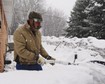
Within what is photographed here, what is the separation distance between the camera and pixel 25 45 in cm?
605

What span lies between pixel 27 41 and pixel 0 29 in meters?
5.97

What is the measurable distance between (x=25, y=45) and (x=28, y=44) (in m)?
0.09

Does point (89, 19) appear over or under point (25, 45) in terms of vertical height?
under

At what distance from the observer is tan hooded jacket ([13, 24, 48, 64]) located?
5941mm

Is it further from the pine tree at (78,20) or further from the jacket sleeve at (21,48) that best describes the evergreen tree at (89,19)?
the jacket sleeve at (21,48)

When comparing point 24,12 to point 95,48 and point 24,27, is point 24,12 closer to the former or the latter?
point 95,48

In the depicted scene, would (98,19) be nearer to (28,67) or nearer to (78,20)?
(78,20)

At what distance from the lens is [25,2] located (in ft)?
249

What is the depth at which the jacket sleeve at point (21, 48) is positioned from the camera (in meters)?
5.93

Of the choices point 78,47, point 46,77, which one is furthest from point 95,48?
point 46,77

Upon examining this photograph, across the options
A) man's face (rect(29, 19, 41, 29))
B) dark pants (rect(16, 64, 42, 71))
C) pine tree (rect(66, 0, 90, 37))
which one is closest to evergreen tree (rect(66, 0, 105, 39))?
pine tree (rect(66, 0, 90, 37))

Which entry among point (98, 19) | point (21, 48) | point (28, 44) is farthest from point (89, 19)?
point (21, 48)

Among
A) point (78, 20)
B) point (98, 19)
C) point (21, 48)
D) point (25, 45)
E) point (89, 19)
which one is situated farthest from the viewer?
point (78, 20)

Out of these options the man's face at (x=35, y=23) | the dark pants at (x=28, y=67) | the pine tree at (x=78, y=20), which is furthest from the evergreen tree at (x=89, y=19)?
the man's face at (x=35, y=23)
